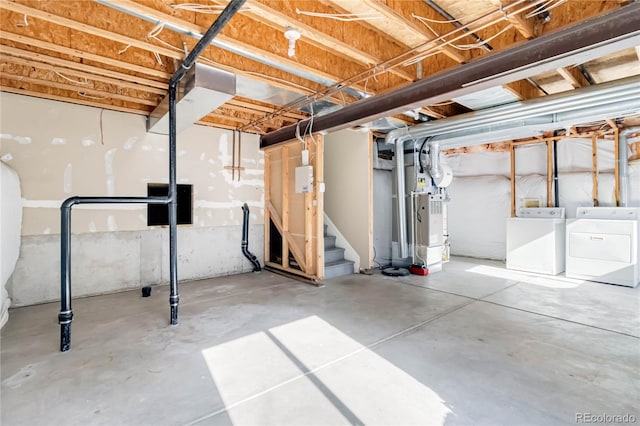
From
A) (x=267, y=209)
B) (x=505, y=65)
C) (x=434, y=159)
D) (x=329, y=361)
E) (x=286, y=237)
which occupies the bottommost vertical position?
(x=329, y=361)

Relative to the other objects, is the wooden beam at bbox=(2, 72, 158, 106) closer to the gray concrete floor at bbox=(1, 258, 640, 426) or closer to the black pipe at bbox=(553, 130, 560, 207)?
the gray concrete floor at bbox=(1, 258, 640, 426)

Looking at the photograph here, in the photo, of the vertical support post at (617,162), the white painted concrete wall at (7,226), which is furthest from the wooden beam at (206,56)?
the vertical support post at (617,162)

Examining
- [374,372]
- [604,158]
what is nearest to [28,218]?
[374,372]

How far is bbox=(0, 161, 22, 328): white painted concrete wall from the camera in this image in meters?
2.61

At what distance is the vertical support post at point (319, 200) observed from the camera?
14.3ft

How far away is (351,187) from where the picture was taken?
5230mm

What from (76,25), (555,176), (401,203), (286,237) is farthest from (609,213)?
(76,25)

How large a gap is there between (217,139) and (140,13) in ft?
9.72

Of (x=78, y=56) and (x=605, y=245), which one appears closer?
(x=78, y=56)

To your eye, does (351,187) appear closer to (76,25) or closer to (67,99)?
(76,25)

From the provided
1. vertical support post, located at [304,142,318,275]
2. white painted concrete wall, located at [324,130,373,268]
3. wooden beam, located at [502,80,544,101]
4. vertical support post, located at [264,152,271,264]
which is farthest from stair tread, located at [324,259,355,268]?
wooden beam, located at [502,80,544,101]

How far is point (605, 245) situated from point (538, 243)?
2.63 feet

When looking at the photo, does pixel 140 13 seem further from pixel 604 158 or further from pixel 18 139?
pixel 604 158

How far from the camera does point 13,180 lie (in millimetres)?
2967
